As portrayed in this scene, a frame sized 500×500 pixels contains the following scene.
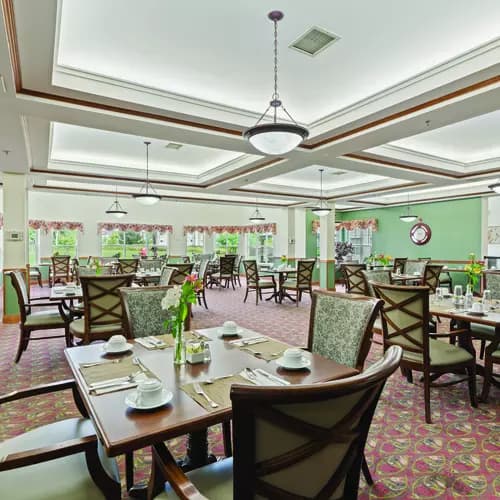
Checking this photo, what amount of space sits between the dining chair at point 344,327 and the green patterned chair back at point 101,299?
2039 mm

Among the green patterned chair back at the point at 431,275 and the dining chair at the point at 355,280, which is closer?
the dining chair at the point at 355,280

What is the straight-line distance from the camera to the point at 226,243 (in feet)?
45.8

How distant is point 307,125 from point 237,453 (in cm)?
432

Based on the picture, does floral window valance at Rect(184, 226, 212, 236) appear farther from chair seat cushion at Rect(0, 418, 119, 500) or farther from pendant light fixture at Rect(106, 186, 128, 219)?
chair seat cushion at Rect(0, 418, 119, 500)

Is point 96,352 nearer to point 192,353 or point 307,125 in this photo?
point 192,353

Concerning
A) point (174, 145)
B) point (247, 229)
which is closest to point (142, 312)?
point (174, 145)

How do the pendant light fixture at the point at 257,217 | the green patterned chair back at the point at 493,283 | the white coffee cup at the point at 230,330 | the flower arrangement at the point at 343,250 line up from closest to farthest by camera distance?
the white coffee cup at the point at 230,330, the green patterned chair back at the point at 493,283, the pendant light fixture at the point at 257,217, the flower arrangement at the point at 343,250

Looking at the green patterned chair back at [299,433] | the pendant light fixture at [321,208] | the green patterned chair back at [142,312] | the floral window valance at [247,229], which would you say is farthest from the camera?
the floral window valance at [247,229]

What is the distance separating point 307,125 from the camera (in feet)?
15.0

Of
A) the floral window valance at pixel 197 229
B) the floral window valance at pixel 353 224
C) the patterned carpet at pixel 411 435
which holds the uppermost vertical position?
the floral window valance at pixel 353 224

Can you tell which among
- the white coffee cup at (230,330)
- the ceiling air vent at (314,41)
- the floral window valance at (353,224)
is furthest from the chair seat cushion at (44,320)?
the floral window valance at (353,224)

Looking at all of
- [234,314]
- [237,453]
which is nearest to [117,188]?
[234,314]

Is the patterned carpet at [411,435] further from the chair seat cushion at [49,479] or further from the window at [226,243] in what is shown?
the window at [226,243]

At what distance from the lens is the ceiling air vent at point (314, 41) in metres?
2.76
